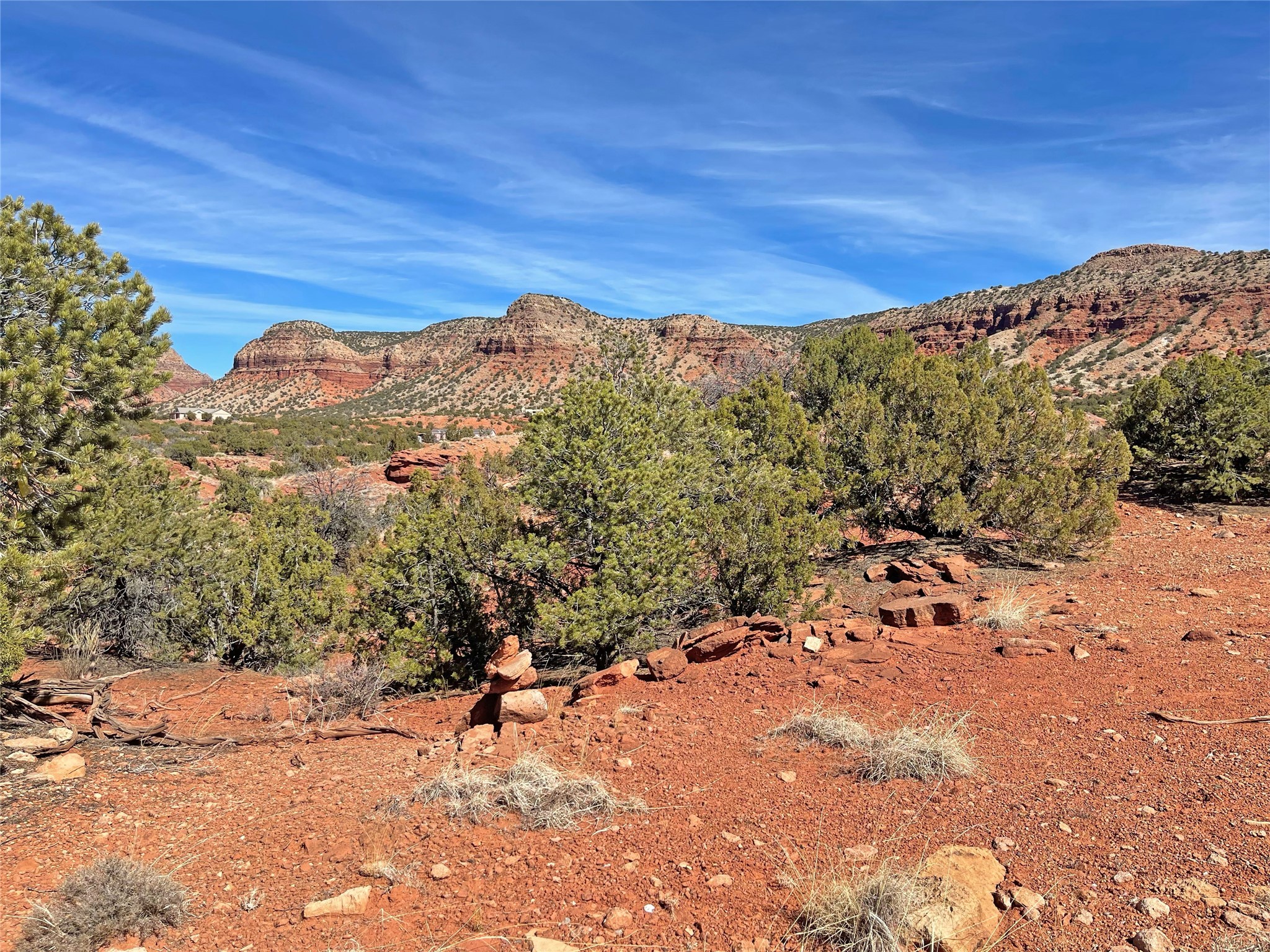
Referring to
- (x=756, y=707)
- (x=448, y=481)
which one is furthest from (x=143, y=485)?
(x=756, y=707)

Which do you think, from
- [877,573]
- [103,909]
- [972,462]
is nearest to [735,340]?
[972,462]

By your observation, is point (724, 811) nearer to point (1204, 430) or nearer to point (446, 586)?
point (446, 586)

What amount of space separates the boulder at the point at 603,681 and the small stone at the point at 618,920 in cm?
392

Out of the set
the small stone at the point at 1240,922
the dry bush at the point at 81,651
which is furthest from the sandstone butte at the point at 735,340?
the small stone at the point at 1240,922

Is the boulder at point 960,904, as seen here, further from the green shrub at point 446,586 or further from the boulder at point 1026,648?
the green shrub at point 446,586

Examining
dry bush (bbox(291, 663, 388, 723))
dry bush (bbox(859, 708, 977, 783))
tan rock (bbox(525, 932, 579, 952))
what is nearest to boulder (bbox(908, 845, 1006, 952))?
dry bush (bbox(859, 708, 977, 783))

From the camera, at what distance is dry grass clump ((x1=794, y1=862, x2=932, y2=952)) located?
123 inches

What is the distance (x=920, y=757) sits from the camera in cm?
488

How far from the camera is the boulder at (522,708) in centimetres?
661

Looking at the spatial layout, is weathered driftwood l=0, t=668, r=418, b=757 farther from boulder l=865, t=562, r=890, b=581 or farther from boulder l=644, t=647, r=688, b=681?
boulder l=865, t=562, r=890, b=581

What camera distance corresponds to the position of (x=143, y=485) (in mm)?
11453

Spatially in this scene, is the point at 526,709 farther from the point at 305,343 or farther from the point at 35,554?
the point at 305,343

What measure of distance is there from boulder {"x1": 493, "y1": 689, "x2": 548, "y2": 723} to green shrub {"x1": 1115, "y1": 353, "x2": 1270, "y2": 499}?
16851 mm

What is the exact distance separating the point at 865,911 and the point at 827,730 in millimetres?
2524
